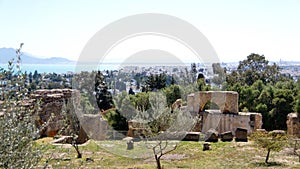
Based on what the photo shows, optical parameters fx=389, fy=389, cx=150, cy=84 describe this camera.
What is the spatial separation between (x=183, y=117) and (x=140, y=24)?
6528 mm

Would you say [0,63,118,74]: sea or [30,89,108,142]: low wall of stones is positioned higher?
[0,63,118,74]: sea

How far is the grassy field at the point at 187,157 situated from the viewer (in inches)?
584

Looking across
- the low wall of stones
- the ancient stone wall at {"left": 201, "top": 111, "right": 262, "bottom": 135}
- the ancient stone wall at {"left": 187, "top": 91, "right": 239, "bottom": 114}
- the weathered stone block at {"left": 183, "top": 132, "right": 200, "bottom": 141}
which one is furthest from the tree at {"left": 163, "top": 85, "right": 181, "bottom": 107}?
the weathered stone block at {"left": 183, "top": 132, "right": 200, "bottom": 141}

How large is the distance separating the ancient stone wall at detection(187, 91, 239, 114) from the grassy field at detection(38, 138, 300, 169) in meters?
5.89

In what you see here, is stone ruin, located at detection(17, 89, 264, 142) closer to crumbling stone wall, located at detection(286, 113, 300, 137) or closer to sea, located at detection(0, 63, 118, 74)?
sea, located at detection(0, 63, 118, 74)

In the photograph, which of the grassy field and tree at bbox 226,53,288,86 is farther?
tree at bbox 226,53,288,86

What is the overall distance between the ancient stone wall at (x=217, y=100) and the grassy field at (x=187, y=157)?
5.89 m

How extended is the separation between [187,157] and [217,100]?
34.1 ft

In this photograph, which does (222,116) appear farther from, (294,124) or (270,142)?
(270,142)

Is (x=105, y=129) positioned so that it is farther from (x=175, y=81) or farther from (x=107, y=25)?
(x=175, y=81)

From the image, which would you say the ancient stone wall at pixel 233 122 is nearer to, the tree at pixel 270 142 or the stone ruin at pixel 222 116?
the stone ruin at pixel 222 116

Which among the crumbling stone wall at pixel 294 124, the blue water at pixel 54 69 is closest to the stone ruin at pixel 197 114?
the blue water at pixel 54 69

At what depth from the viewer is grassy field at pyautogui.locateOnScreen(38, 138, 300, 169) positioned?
48.7ft

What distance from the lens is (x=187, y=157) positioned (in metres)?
16.6
